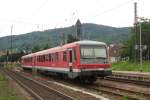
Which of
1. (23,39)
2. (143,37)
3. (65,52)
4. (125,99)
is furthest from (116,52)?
(125,99)

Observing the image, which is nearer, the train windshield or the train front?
the train front

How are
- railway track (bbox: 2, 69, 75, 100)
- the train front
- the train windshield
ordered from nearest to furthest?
1. railway track (bbox: 2, 69, 75, 100)
2. the train front
3. the train windshield

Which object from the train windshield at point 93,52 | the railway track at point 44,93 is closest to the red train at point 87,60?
the train windshield at point 93,52

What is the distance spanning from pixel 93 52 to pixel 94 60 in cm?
63

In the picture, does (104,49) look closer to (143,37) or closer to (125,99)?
(125,99)

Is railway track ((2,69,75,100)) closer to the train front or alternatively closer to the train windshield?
the train front

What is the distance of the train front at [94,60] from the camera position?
24156 mm

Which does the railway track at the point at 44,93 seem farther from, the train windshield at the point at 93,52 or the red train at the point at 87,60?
the train windshield at the point at 93,52

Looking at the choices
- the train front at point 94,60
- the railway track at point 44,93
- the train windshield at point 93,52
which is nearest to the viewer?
the railway track at point 44,93

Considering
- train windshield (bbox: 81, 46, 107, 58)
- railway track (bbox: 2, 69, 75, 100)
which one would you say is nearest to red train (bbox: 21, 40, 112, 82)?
train windshield (bbox: 81, 46, 107, 58)

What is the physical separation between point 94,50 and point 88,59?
86 centimetres

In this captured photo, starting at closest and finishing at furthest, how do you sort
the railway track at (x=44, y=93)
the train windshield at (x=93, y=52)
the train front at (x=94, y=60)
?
the railway track at (x=44, y=93) → the train front at (x=94, y=60) → the train windshield at (x=93, y=52)

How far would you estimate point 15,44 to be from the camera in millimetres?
174875

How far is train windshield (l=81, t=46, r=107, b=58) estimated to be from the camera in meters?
24.8
